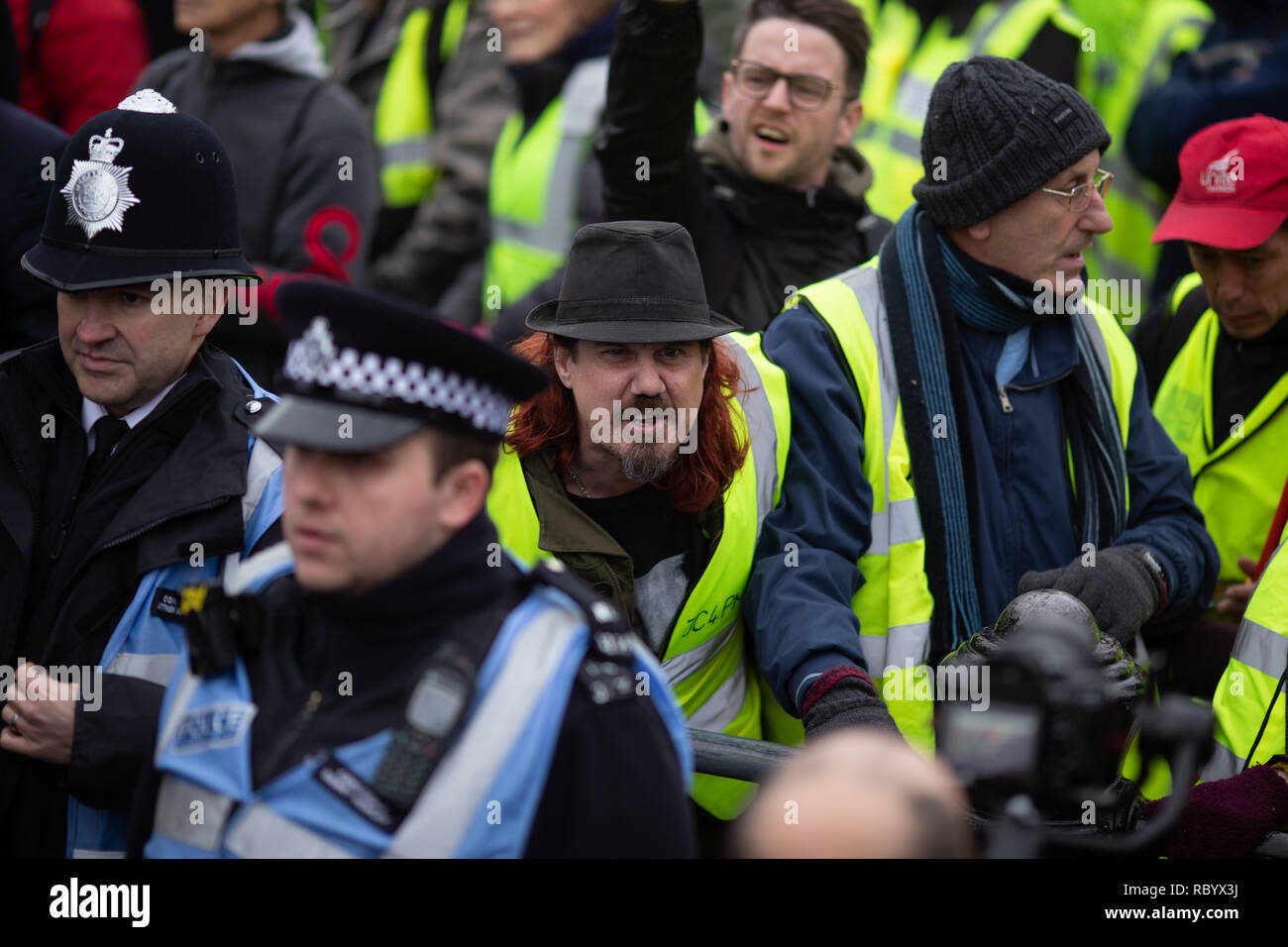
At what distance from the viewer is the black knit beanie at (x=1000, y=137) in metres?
3.97

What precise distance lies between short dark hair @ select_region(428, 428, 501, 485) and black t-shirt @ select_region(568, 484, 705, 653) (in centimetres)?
128

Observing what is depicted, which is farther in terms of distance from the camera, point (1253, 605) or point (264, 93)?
A: point (264, 93)

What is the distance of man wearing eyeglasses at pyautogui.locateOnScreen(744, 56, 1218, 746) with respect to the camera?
3.80 metres

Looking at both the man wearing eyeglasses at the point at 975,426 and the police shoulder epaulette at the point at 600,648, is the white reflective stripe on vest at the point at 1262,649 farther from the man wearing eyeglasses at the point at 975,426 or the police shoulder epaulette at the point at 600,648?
the police shoulder epaulette at the point at 600,648

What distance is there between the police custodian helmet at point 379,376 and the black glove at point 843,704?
126 cm

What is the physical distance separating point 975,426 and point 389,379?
2041 mm

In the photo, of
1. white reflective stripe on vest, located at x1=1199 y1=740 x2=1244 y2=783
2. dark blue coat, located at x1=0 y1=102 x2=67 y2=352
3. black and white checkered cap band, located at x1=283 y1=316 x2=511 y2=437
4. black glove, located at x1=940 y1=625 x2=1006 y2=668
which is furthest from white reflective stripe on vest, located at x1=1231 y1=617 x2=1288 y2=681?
dark blue coat, located at x1=0 y1=102 x2=67 y2=352

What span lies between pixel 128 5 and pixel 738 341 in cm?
377

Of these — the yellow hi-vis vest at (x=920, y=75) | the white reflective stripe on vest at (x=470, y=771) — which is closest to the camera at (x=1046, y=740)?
the white reflective stripe on vest at (x=470, y=771)

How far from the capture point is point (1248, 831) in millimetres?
3252

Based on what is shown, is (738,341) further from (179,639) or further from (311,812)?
(311,812)

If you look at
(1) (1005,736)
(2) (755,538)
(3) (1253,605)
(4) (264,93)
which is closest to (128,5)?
(4) (264,93)

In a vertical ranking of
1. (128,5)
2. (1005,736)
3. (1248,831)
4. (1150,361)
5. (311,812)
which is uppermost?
(128,5)

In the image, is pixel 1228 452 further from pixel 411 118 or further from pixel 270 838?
pixel 411 118
